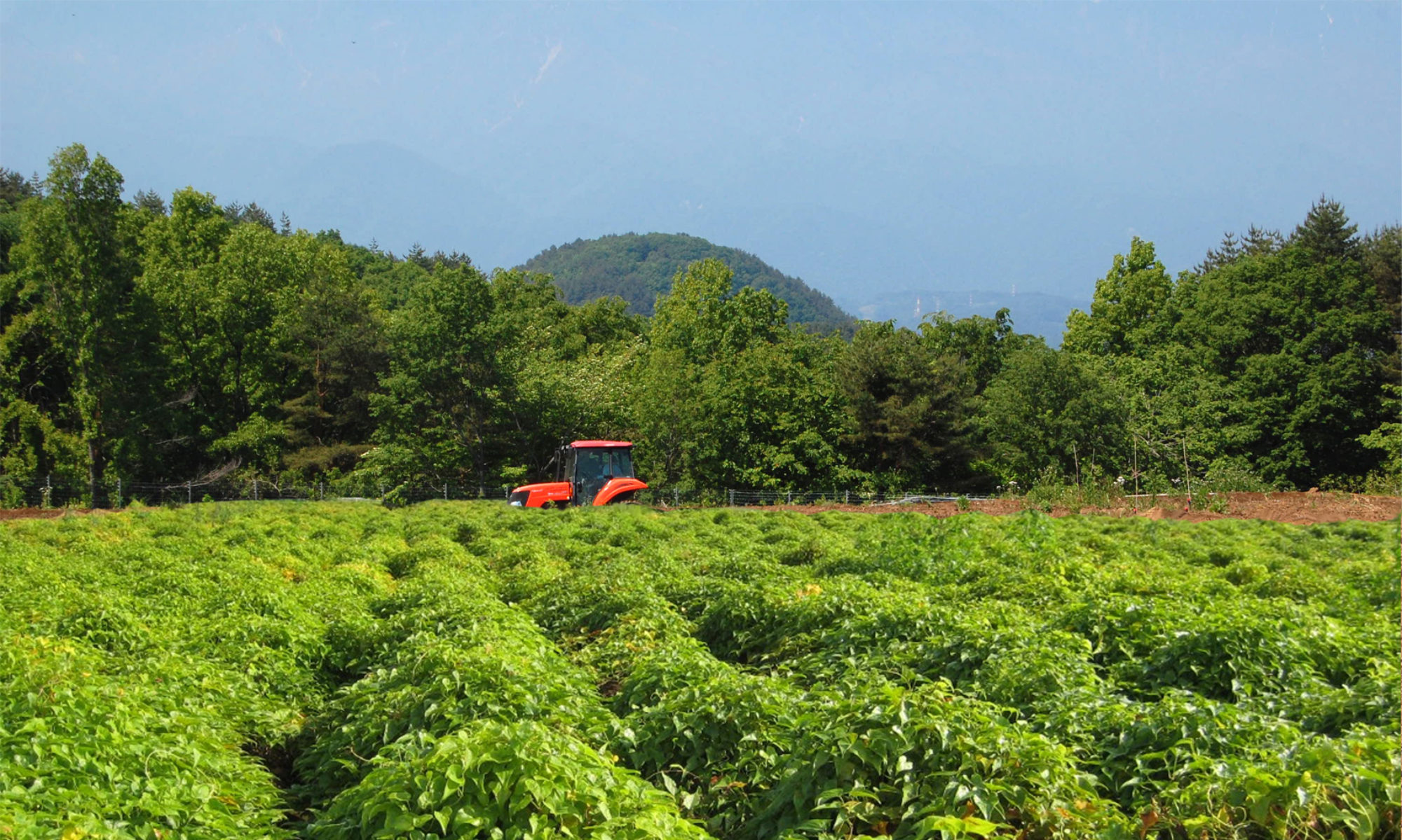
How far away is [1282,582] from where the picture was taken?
1141 cm

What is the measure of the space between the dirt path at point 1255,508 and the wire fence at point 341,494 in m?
5.12

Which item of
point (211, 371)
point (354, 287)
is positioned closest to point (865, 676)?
point (211, 371)

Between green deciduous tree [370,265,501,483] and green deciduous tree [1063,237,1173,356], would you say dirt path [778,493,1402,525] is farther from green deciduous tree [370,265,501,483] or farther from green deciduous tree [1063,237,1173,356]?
green deciduous tree [1063,237,1173,356]

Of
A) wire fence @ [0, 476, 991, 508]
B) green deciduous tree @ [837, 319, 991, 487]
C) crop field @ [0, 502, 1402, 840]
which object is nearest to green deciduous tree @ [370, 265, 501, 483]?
wire fence @ [0, 476, 991, 508]

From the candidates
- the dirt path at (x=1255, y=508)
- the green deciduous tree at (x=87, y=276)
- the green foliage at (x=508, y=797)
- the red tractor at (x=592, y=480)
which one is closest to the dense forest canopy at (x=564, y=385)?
the green deciduous tree at (x=87, y=276)

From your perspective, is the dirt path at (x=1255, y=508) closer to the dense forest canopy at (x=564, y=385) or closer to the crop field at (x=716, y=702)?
the dense forest canopy at (x=564, y=385)

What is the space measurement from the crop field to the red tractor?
16564 mm

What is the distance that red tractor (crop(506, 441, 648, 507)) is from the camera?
31.0 m

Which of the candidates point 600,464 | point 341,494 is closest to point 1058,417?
point 600,464

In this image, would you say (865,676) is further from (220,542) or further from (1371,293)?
(1371,293)

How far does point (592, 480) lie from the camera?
31203 millimetres

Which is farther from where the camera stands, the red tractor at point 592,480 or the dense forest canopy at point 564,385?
the dense forest canopy at point 564,385

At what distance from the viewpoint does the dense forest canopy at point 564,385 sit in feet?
131

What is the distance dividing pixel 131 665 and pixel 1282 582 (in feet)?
39.9
